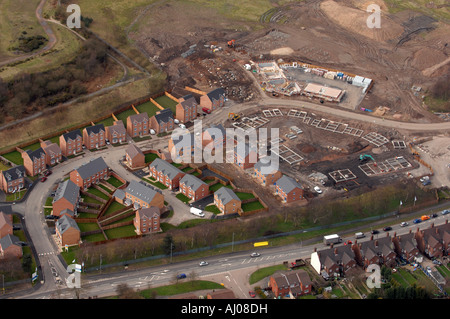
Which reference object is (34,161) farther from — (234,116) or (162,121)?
(234,116)

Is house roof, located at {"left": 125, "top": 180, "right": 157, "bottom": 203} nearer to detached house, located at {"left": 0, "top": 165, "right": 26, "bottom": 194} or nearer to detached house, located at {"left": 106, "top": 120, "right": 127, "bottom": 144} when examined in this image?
detached house, located at {"left": 0, "top": 165, "right": 26, "bottom": 194}

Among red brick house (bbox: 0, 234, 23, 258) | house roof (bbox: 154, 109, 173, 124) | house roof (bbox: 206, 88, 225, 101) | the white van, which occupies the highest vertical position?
house roof (bbox: 206, 88, 225, 101)

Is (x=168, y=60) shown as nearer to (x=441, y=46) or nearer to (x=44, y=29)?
(x=44, y=29)

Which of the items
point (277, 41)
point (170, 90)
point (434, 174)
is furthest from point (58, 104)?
point (434, 174)

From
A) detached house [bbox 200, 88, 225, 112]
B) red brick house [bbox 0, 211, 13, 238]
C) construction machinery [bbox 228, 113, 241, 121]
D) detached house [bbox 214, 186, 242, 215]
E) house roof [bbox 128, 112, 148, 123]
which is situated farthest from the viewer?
detached house [bbox 200, 88, 225, 112]

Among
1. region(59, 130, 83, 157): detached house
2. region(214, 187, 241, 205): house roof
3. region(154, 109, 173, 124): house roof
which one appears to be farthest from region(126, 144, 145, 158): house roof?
region(214, 187, 241, 205): house roof

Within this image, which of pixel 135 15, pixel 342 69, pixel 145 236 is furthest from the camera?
pixel 135 15

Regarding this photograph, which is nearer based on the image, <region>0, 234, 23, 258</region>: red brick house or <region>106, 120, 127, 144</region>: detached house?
<region>0, 234, 23, 258</region>: red brick house
